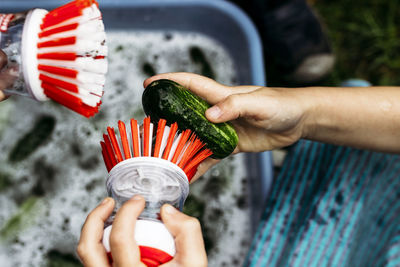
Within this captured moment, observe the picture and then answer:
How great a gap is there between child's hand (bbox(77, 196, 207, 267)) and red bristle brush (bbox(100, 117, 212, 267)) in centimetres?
1

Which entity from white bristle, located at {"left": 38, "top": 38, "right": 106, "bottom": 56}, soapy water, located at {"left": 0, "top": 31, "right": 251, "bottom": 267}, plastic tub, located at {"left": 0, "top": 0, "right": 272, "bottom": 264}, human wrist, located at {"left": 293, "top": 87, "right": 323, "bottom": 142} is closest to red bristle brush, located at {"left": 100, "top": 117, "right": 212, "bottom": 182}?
white bristle, located at {"left": 38, "top": 38, "right": 106, "bottom": 56}

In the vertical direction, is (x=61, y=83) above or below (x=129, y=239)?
above

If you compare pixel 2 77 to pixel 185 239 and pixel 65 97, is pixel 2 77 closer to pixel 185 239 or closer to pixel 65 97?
pixel 65 97

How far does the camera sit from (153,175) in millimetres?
515

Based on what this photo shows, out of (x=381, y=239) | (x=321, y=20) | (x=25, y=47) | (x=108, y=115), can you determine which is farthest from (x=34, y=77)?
(x=321, y=20)

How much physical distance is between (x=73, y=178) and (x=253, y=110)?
70cm

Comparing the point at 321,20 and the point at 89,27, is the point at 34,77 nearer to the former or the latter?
the point at 89,27

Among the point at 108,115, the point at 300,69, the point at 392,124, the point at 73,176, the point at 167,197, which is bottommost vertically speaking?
the point at 73,176

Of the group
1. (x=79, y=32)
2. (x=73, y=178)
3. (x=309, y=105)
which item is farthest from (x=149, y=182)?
(x=73, y=178)

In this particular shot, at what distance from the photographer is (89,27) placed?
0.51 metres

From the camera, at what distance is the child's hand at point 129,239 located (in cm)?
44

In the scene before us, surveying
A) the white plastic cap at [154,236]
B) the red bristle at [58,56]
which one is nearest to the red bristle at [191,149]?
the white plastic cap at [154,236]

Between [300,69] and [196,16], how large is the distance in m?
0.38

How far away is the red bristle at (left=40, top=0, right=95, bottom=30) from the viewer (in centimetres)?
51
